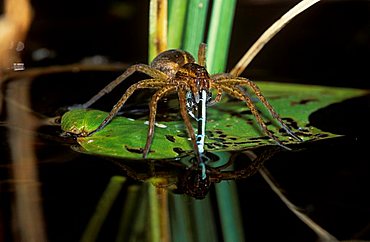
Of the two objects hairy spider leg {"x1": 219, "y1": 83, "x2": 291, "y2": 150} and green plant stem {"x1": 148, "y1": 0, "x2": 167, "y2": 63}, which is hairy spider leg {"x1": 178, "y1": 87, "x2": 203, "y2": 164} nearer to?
hairy spider leg {"x1": 219, "y1": 83, "x2": 291, "y2": 150}

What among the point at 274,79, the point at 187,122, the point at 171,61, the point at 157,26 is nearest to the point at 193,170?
the point at 187,122

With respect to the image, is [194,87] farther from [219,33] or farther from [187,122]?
[219,33]

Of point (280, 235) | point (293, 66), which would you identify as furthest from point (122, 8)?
point (280, 235)

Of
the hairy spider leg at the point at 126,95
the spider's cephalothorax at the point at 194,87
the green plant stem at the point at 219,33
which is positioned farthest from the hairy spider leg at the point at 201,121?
the green plant stem at the point at 219,33

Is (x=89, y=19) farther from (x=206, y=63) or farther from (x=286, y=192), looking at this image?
(x=286, y=192)

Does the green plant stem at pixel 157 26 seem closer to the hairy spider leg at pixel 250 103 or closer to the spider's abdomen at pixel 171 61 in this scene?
the spider's abdomen at pixel 171 61

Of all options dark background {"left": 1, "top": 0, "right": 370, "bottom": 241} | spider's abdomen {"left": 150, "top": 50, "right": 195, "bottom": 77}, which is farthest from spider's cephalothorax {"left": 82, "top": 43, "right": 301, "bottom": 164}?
dark background {"left": 1, "top": 0, "right": 370, "bottom": 241}

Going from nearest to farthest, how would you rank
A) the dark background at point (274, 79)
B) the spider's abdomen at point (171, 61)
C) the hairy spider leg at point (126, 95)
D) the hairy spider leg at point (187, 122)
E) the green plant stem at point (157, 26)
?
the dark background at point (274, 79), the hairy spider leg at point (187, 122), the hairy spider leg at point (126, 95), the spider's abdomen at point (171, 61), the green plant stem at point (157, 26)
